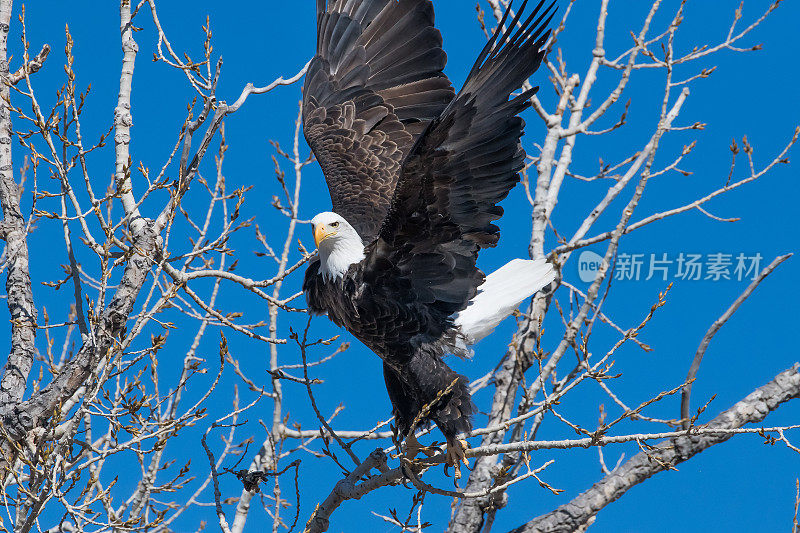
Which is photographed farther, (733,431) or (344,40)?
(344,40)

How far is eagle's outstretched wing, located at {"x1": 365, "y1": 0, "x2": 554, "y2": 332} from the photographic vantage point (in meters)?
3.12

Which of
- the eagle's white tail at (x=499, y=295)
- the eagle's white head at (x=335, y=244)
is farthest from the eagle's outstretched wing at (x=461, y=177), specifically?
the eagle's white tail at (x=499, y=295)

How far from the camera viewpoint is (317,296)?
3.88 m

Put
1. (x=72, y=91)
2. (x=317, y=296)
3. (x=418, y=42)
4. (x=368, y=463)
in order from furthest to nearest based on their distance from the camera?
(x=418, y=42)
(x=317, y=296)
(x=368, y=463)
(x=72, y=91)

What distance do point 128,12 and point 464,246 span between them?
1.89 meters

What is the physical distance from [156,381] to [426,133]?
5.66ft

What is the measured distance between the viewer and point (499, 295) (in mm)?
4016

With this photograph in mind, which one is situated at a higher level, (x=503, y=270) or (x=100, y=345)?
(x=503, y=270)

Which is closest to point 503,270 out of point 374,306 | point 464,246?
point 464,246

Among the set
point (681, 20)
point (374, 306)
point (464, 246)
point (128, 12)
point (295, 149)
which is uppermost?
point (681, 20)

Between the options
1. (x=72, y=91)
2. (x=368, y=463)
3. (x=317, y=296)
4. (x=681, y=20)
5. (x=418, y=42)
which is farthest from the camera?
(x=681, y=20)

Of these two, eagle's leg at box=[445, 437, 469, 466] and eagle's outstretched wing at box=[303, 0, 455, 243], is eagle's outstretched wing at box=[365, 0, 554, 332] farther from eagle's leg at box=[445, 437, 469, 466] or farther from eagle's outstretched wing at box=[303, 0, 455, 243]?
eagle's outstretched wing at box=[303, 0, 455, 243]

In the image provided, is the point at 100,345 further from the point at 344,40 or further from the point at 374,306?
the point at 344,40

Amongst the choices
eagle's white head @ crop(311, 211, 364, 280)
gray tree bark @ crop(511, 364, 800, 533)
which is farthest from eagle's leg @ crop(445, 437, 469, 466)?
eagle's white head @ crop(311, 211, 364, 280)
